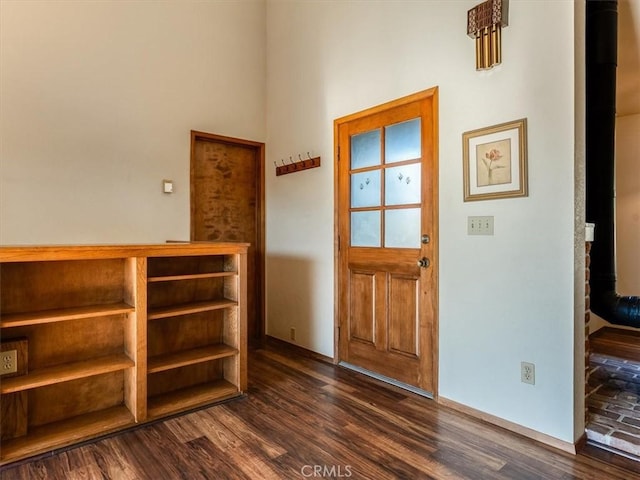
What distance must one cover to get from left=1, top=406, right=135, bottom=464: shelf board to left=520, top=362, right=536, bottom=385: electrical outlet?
225 cm

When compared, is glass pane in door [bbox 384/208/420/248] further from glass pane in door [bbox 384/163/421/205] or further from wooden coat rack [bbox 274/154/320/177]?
wooden coat rack [bbox 274/154/320/177]

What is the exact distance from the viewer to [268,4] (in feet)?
13.4

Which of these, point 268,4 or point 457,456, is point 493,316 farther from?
point 268,4

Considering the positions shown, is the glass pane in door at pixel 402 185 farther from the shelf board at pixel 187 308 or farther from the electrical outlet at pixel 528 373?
the shelf board at pixel 187 308

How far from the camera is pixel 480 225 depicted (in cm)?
237

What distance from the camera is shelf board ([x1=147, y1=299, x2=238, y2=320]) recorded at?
2.38 meters

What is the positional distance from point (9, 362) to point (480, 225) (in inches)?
106

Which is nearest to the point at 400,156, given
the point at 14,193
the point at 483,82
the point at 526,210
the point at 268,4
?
the point at 483,82

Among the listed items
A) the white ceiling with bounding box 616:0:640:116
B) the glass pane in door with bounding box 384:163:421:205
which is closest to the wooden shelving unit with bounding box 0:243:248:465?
the glass pane in door with bounding box 384:163:421:205

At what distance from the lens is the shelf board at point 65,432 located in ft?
6.41

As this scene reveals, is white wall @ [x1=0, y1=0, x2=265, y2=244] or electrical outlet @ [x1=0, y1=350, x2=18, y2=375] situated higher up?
white wall @ [x1=0, y1=0, x2=265, y2=244]

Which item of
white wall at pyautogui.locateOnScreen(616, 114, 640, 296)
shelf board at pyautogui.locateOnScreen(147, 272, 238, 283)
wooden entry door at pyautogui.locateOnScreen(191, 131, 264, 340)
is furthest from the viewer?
white wall at pyautogui.locateOnScreen(616, 114, 640, 296)

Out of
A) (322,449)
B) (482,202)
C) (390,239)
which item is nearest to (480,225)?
(482,202)

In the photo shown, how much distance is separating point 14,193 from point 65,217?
0.34 m
